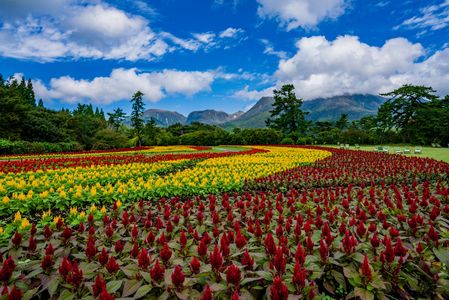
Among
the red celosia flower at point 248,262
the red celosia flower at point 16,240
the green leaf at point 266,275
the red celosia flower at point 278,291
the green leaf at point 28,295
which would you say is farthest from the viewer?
the red celosia flower at point 16,240

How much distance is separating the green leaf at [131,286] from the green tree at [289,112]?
51.6m

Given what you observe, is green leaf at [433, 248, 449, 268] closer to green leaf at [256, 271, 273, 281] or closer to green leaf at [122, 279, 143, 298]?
green leaf at [256, 271, 273, 281]

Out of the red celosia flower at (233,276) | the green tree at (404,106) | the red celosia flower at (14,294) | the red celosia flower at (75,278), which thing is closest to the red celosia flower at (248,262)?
the red celosia flower at (233,276)

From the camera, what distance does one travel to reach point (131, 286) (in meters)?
2.11

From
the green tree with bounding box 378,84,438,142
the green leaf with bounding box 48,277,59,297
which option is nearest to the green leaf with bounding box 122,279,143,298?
the green leaf with bounding box 48,277,59,297

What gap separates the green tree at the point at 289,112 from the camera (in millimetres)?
52500

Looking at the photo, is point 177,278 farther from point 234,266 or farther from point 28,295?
point 28,295

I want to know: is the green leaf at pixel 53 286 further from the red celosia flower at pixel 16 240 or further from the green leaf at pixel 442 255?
the green leaf at pixel 442 255

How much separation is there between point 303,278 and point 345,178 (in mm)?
7300

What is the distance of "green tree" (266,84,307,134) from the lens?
172 ft

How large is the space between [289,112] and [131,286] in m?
52.8

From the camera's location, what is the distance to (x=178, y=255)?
2.74 m

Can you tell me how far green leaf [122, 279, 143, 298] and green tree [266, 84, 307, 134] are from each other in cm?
5164

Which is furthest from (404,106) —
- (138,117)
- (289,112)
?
(138,117)
